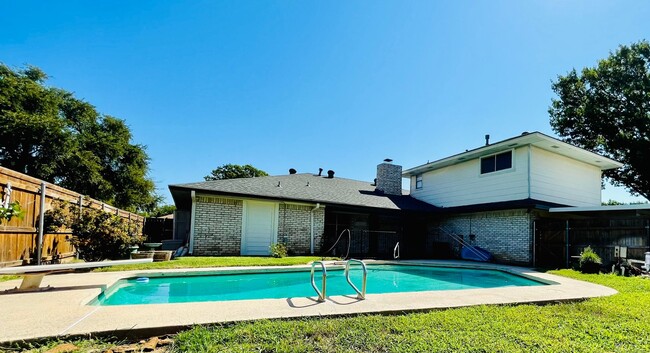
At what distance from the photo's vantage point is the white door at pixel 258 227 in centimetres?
1351

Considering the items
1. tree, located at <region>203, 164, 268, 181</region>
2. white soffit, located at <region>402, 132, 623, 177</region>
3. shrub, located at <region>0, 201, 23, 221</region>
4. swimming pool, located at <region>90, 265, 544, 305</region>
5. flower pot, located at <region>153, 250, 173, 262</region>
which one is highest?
tree, located at <region>203, 164, 268, 181</region>

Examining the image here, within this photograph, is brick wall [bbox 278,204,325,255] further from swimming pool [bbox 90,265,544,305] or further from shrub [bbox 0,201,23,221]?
shrub [bbox 0,201,23,221]

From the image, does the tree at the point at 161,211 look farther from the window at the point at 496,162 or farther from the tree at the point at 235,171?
the window at the point at 496,162

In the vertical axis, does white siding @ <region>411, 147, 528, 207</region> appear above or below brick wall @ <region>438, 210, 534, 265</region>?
above

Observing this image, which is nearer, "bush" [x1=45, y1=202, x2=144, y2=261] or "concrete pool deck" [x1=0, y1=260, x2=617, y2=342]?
"concrete pool deck" [x1=0, y1=260, x2=617, y2=342]

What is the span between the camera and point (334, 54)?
526 inches

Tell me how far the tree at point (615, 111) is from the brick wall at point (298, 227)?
20052mm

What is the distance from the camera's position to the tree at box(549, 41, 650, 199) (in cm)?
2058

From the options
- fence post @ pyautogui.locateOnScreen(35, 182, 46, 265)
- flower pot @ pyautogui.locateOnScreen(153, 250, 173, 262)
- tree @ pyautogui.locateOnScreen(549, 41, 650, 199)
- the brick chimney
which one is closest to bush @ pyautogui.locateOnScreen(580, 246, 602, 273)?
the brick chimney

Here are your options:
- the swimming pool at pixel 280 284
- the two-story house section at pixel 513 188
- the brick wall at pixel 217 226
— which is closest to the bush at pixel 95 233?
the swimming pool at pixel 280 284

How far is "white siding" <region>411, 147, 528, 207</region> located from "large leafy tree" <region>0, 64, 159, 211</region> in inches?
1005

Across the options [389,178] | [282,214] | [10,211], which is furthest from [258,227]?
[389,178]

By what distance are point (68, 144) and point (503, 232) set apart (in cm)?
2940

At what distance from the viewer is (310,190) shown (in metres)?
15.8
